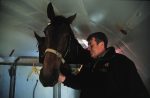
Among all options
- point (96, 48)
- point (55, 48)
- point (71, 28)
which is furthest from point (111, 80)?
point (71, 28)

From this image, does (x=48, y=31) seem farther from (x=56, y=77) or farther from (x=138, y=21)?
(x=138, y=21)

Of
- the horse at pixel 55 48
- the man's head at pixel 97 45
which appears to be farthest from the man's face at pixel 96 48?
the horse at pixel 55 48

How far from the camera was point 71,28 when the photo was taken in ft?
6.38

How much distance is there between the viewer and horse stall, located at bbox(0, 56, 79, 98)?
222 centimetres

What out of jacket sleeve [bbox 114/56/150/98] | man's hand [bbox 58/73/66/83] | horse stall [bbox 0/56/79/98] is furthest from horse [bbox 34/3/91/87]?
horse stall [bbox 0/56/79/98]

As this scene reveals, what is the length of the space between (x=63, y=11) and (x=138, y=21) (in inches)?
21.2

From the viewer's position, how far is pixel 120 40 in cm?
205

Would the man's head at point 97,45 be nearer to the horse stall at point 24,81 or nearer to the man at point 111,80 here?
the man at point 111,80

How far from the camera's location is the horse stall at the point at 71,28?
199cm

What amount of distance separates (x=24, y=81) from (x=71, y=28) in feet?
2.08

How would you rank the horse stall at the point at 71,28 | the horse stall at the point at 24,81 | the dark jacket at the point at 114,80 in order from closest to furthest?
1. the dark jacket at the point at 114,80
2. the horse stall at the point at 71,28
3. the horse stall at the point at 24,81

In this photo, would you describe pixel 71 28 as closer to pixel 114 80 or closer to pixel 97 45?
pixel 97 45

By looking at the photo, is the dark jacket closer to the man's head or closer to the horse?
the man's head

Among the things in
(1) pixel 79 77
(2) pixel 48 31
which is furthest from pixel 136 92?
(2) pixel 48 31
